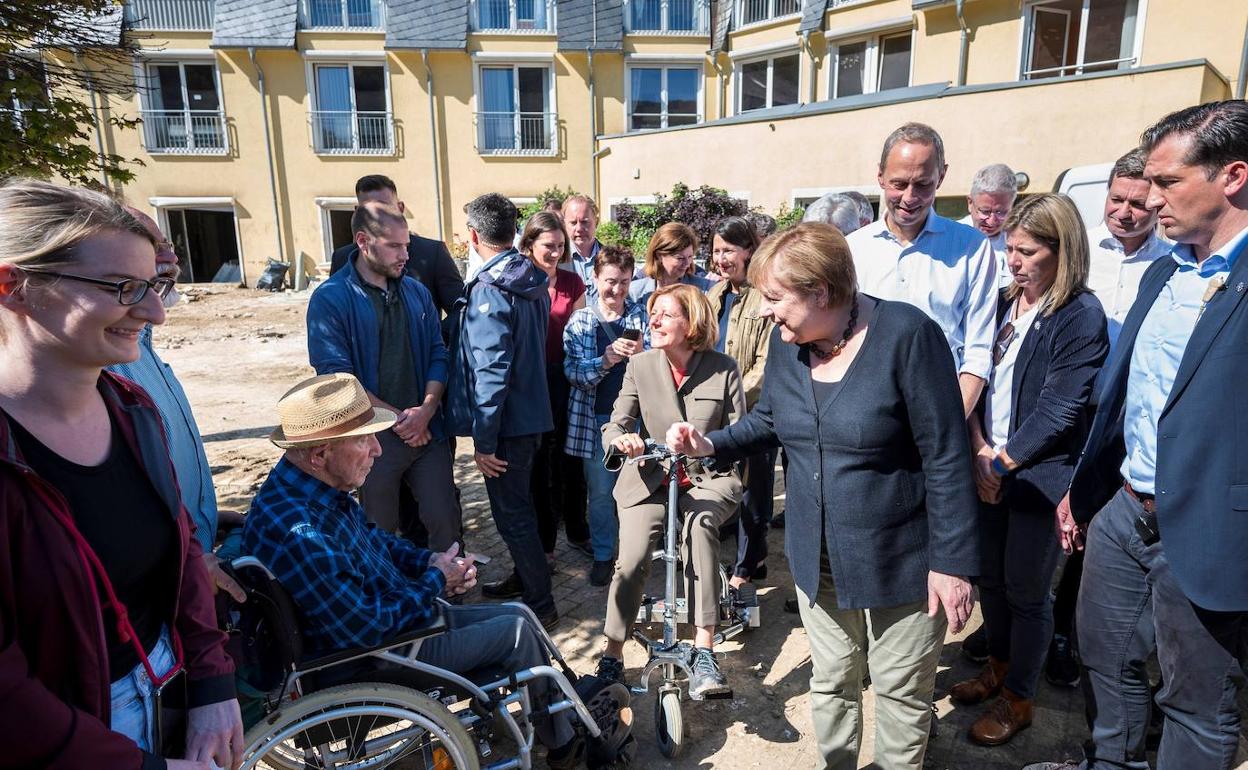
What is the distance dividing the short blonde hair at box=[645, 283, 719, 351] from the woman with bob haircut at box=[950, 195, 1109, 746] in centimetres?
129

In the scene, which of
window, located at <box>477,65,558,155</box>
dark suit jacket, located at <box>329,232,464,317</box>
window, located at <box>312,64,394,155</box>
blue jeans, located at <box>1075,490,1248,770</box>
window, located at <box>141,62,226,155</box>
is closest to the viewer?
blue jeans, located at <box>1075,490,1248,770</box>

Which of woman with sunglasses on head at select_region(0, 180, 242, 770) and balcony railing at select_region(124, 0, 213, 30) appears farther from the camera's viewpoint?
balcony railing at select_region(124, 0, 213, 30)

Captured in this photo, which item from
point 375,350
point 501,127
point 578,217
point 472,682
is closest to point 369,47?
point 501,127

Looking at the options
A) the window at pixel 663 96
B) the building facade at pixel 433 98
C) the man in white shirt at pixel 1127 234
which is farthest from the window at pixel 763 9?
the man in white shirt at pixel 1127 234

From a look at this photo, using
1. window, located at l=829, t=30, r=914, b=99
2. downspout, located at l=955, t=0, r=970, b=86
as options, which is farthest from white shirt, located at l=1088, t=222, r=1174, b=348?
window, located at l=829, t=30, r=914, b=99

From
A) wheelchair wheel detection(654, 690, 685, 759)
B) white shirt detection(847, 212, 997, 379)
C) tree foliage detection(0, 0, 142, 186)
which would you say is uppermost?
tree foliage detection(0, 0, 142, 186)

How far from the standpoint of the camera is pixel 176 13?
2002 cm

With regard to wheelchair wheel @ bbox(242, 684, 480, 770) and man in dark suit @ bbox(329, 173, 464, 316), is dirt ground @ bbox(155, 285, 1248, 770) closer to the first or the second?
wheelchair wheel @ bbox(242, 684, 480, 770)

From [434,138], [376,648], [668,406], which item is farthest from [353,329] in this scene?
[434,138]

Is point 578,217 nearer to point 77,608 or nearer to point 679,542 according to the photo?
point 679,542

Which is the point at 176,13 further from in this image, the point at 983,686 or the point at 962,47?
the point at 983,686

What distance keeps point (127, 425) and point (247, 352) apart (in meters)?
12.0

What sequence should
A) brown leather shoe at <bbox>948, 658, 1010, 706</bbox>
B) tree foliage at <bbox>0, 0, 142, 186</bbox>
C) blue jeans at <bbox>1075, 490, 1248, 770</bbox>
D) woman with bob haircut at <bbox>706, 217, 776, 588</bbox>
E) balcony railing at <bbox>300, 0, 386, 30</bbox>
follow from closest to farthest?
1. blue jeans at <bbox>1075, 490, 1248, 770</bbox>
2. brown leather shoe at <bbox>948, 658, 1010, 706</bbox>
3. tree foliage at <bbox>0, 0, 142, 186</bbox>
4. woman with bob haircut at <bbox>706, 217, 776, 588</bbox>
5. balcony railing at <bbox>300, 0, 386, 30</bbox>

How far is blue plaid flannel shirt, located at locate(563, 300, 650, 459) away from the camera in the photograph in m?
4.32
